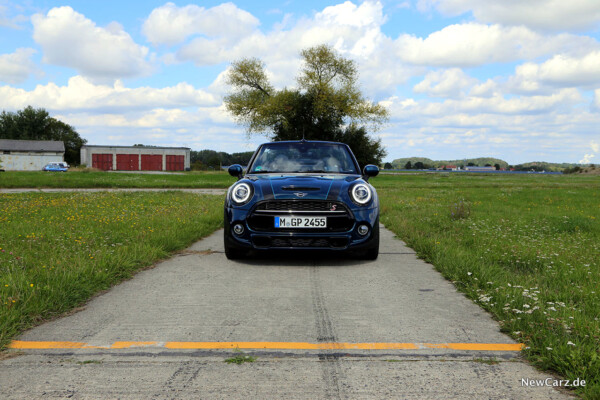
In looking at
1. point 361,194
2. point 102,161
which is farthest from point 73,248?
point 102,161

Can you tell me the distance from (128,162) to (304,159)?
80.4 meters

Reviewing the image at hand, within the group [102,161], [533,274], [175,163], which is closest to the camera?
[533,274]

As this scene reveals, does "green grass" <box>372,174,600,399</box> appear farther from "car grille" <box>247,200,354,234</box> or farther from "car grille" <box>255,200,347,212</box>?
"car grille" <box>255,200,347,212</box>

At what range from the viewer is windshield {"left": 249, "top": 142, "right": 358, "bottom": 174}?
6551 mm

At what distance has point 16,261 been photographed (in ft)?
16.3

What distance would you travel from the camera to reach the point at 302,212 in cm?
531

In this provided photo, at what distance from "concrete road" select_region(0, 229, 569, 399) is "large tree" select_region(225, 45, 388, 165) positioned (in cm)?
4061

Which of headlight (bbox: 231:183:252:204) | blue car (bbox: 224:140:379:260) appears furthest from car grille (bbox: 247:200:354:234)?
headlight (bbox: 231:183:252:204)

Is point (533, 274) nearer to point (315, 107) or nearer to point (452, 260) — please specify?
point (452, 260)

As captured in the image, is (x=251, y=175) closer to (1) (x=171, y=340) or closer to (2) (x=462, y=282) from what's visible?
(2) (x=462, y=282)

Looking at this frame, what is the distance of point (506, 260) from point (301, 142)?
3.28m

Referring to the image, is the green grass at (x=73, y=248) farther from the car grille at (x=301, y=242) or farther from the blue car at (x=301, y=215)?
the car grille at (x=301, y=242)

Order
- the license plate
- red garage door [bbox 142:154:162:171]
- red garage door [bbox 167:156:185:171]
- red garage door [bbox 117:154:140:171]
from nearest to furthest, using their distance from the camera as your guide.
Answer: the license plate
red garage door [bbox 117:154:140:171]
red garage door [bbox 142:154:162:171]
red garage door [bbox 167:156:185:171]

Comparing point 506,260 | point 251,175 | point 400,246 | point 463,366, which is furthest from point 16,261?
point 506,260
